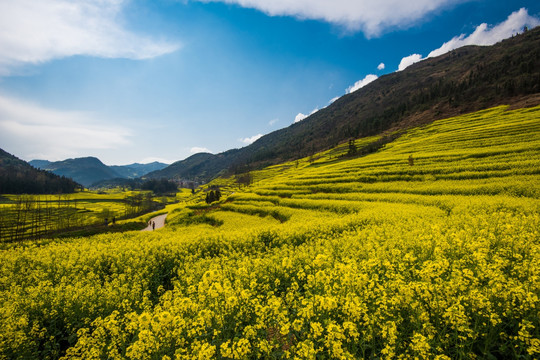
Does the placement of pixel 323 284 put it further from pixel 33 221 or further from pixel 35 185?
pixel 35 185

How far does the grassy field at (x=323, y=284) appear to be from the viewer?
179 inches

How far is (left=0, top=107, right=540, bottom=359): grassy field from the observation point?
456 cm

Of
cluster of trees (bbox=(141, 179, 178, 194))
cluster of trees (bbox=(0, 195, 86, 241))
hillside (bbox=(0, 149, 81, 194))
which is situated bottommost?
cluster of trees (bbox=(0, 195, 86, 241))

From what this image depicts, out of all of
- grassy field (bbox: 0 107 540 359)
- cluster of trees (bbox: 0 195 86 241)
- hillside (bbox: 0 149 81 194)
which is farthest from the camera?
hillside (bbox: 0 149 81 194)

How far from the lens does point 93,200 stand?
119 metres

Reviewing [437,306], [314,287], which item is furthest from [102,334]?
[437,306]

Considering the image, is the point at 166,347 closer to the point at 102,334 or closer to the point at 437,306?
the point at 102,334

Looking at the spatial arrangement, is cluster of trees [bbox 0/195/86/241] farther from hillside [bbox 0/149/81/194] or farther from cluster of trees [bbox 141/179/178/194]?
cluster of trees [bbox 141/179/178/194]

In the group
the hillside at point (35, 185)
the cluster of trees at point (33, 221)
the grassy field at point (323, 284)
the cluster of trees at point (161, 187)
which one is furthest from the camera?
the cluster of trees at point (161, 187)

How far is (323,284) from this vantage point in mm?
6684

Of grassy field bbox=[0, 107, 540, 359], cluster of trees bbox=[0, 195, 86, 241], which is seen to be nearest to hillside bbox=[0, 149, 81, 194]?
cluster of trees bbox=[0, 195, 86, 241]

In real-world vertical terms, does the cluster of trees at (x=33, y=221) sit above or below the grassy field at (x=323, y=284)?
below

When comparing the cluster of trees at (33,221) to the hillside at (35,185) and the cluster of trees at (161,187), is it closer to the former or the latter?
the hillside at (35,185)

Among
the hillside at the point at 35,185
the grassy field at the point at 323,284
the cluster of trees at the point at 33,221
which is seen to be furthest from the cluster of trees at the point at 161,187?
the grassy field at the point at 323,284
